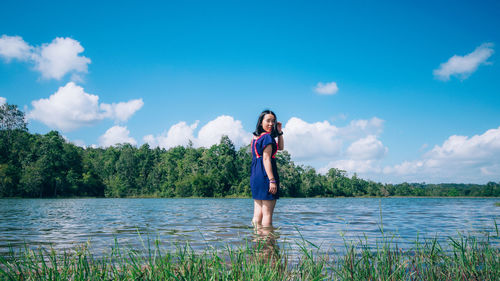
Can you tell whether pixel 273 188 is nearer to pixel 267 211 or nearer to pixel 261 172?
pixel 261 172

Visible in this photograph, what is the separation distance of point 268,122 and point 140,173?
10285 cm

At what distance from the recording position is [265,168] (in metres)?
5.61

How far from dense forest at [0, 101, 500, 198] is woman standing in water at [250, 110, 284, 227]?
226ft

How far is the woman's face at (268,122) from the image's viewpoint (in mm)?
5805

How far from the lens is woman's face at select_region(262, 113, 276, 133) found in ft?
19.0

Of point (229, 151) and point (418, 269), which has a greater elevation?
point (229, 151)

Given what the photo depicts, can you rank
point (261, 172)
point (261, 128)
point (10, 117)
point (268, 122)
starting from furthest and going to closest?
point (10, 117) < point (261, 128) < point (268, 122) < point (261, 172)

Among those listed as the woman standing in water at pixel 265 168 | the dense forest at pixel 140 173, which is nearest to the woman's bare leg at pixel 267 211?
the woman standing in water at pixel 265 168

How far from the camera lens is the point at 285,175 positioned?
82.4 metres

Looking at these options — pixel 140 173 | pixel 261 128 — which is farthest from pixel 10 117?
pixel 261 128

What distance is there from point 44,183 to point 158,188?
100 ft

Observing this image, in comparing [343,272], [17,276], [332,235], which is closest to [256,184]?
[332,235]

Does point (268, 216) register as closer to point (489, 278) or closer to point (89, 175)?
point (489, 278)

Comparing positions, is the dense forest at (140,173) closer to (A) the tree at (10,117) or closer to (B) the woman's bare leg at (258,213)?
(A) the tree at (10,117)
